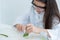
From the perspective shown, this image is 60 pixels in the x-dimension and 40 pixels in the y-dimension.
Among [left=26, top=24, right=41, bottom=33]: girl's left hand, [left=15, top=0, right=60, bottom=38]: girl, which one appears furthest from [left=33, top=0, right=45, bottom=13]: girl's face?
[left=26, top=24, right=41, bottom=33]: girl's left hand

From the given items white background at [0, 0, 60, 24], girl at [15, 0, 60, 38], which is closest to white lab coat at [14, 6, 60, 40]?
girl at [15, 0, 60, 38]

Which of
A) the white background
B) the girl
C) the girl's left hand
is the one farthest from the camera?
the white background

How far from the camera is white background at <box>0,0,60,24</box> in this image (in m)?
1.68

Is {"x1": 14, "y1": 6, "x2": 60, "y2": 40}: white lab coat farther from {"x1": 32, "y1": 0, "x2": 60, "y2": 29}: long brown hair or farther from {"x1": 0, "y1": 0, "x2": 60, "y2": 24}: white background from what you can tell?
{"x1": 0, "y1": 0, "x2": 60, "y2": 24}: white background

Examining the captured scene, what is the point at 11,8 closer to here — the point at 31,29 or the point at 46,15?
the point at 46,15

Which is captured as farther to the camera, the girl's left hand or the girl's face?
the girl's face

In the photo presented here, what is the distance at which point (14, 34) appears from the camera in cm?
93

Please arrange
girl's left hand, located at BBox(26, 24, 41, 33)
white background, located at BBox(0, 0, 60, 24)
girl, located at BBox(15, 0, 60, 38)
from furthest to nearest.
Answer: white background, located at BBox(0, 0, 60, 24) → girl, located at BBox(15, 0, 60, 38) → girl's left hand, located at BBox(26, 24, 41, 33)

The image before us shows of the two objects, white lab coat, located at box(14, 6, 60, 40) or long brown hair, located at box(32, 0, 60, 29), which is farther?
long brown hair, located at box(32, 0, 60, 29)

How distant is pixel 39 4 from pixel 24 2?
2.22ft

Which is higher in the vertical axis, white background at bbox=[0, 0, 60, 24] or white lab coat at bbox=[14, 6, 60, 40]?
white background at bbox=[0, 0, 60, 24]

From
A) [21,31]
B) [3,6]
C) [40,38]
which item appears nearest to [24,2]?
[3,6]

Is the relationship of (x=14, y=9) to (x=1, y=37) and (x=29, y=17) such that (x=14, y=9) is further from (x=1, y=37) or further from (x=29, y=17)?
(x=1, y=37)

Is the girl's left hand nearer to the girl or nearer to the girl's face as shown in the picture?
the girl
